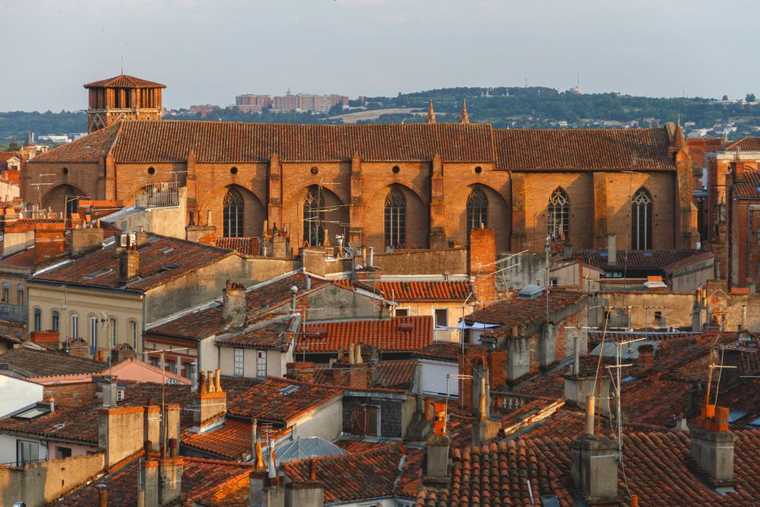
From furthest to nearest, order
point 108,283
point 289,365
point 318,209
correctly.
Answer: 1. point 318,209
2. point 108,283
3. point 289,365

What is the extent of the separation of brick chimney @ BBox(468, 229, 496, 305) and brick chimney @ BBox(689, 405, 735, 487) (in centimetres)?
3307

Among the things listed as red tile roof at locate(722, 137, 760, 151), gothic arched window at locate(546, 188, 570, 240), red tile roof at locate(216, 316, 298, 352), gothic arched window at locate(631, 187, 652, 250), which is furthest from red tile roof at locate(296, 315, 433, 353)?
red tile roof at locate(722, 137, 760, 151)

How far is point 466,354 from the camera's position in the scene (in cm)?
3766

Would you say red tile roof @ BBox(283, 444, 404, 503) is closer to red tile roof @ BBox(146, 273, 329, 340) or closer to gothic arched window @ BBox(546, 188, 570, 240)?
red tile roof @ BBox(146, 273, 329, 340)

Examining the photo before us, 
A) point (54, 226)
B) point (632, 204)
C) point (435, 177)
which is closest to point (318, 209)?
point (435, 177)

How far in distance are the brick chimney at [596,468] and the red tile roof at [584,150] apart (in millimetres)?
79528

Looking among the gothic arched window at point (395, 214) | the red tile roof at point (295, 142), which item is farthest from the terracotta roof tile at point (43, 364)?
the gothic arched window at point (395, 214)

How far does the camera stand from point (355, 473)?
27250mm

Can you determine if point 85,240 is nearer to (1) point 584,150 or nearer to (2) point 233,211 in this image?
(2) point 233,211

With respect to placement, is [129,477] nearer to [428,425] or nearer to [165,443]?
[165,443]

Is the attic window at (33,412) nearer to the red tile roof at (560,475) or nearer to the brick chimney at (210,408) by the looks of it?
the brick chimney at (210,408)

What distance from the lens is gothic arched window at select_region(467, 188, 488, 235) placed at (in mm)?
101125

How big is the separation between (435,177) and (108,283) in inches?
1813

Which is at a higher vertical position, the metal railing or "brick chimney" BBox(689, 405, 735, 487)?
the metal railing
